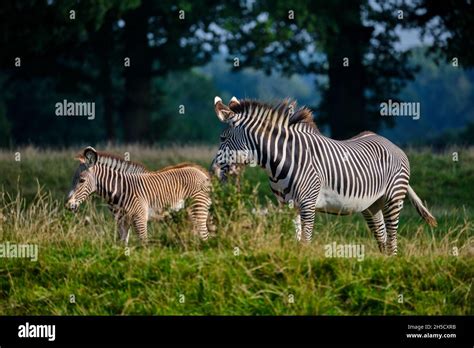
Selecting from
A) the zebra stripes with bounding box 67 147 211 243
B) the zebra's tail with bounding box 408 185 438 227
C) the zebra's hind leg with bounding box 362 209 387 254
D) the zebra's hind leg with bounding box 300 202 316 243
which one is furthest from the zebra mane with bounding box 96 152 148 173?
the zebra's tail with bounding box 408 185 438 227

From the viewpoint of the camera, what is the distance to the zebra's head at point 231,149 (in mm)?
14273

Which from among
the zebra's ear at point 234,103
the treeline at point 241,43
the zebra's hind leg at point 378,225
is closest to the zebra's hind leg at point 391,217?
the zebra's hind leg at point 378,225

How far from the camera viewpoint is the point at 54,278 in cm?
1309

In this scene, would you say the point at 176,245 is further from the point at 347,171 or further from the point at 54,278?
the point at 347,171

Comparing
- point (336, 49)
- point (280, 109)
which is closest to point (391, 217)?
point (280, 109)

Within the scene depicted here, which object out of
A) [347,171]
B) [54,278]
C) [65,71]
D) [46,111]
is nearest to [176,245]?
[54,278]

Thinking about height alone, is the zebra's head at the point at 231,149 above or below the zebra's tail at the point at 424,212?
above

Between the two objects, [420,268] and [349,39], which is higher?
[349,39]

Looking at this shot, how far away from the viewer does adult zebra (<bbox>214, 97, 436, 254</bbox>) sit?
1439 cm

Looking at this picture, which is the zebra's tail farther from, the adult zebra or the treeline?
the treeline

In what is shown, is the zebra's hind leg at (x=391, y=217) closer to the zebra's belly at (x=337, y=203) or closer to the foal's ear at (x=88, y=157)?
the zebra's belly at (x=337, y=203)

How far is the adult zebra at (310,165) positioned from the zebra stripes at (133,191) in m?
1.02

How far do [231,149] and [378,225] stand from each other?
2755mm
